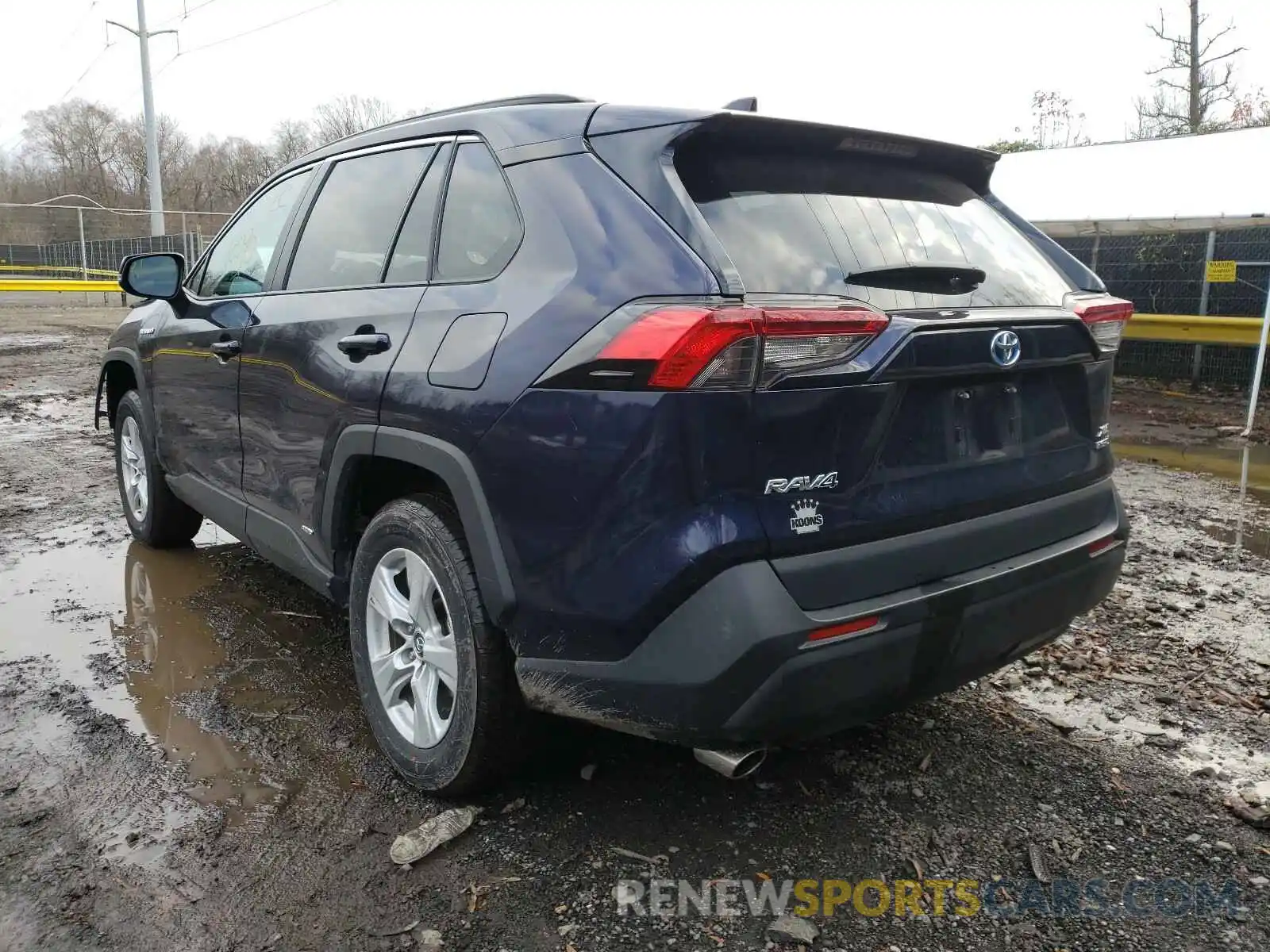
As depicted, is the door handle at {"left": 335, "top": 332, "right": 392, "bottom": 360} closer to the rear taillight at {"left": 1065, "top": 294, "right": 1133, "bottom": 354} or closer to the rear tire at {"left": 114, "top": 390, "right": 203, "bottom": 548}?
the rear taillight at {"left": 1065, "top": 294, "right": 1133, "bottom": 354}

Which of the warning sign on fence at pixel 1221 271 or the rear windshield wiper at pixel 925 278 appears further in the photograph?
the warning sign on fence at pixel 1221 271

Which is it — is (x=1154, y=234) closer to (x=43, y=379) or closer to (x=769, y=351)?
(x=769, y=351)

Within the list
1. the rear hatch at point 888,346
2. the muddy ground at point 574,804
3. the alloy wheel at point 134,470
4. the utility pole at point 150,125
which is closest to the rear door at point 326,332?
the muddy ground at point 574,804

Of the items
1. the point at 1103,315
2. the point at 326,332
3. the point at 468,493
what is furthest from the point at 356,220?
the point at 1103,315

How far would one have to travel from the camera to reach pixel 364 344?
2.87m

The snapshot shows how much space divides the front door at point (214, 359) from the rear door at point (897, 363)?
7.25ft

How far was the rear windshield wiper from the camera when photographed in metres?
2.32

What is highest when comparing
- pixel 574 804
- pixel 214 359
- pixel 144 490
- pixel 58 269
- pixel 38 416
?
pixel 58 269

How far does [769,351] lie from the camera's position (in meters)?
2.03

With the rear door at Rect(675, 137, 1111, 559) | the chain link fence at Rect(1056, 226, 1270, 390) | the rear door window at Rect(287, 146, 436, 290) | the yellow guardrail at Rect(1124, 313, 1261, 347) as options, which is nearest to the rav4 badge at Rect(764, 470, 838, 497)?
the rear door at Rect(675, 137, 1111, 559)

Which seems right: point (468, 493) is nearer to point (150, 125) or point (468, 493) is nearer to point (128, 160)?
point (150, 125)

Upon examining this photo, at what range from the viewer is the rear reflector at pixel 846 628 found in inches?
81.2

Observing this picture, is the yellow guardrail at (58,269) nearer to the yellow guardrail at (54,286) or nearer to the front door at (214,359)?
the yellow guardrail at (54,286)

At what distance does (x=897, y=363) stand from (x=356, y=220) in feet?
6.66
